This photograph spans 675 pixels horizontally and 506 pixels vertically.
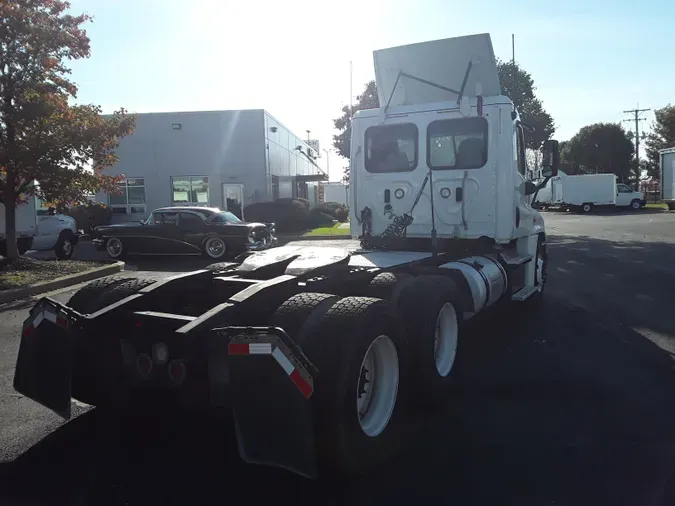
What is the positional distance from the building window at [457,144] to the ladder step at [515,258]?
1415mm

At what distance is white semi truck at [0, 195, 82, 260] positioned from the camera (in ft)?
44.1

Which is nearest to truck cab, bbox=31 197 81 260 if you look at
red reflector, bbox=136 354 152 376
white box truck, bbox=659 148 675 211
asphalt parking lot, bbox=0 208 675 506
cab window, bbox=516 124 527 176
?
asphalt parking lot, bbox=0 208 675 506

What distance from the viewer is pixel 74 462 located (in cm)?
364

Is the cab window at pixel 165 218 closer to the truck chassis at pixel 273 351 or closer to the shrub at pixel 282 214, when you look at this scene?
the shrub at pixel 282 214

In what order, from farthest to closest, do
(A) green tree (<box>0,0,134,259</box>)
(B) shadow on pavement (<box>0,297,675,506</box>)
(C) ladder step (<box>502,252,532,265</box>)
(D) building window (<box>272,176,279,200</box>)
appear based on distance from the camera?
(D) building window (<box>272,176,279,200</box>) → (A) green tree (<box>0,0,134,259</box>) → (C) ladder step (<box>502,252,532,265</box>) → (B) shadow on pavement (<box>0,297,675,506</box>)

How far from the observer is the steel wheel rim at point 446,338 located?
5.00 metres

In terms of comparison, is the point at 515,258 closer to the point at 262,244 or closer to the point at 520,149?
the point at 520,149

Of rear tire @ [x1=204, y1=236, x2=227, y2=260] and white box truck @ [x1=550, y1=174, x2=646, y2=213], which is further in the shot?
white box truck @ [x1=550, y1=174, x2=646, y2=213]

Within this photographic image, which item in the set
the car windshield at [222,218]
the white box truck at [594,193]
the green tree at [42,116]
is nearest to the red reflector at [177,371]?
the green tree at [42,116]

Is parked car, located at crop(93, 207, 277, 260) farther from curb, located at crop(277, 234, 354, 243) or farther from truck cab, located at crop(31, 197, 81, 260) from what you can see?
curb, located at crop(277, 234, 354, 243)

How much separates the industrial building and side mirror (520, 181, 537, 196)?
21.1 metres

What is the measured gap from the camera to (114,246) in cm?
1609

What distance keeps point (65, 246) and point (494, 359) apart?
1340cm

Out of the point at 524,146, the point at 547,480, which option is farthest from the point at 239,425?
the point at 524,146
